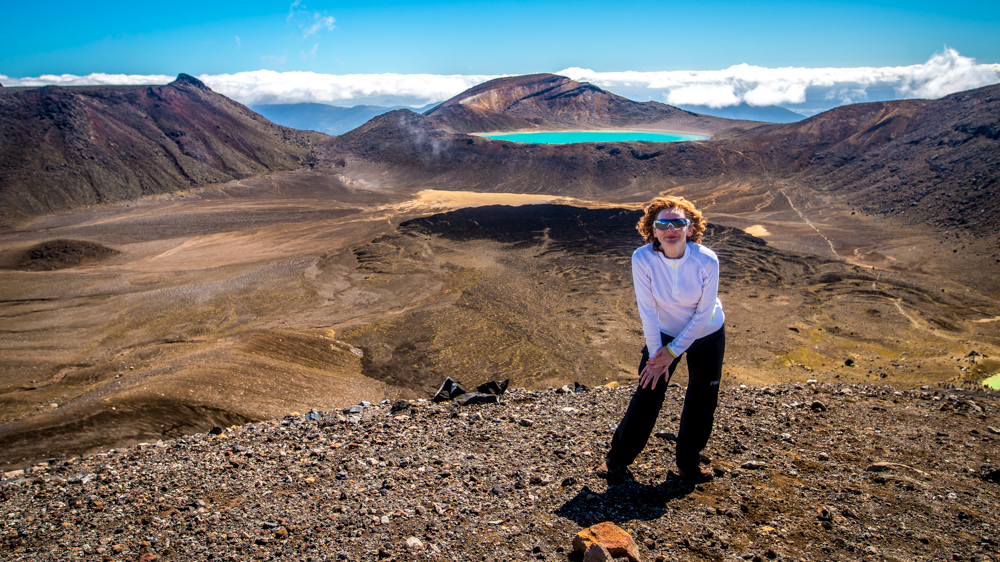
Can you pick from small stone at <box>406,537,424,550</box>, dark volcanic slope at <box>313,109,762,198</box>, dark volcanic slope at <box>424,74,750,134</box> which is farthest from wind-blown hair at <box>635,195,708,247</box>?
dark volcanic slope at <box>424,74,750,134</box>

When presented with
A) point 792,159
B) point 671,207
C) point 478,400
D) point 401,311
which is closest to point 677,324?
point 671,207

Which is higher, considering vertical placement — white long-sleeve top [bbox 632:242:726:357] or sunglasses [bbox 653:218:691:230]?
sunglasses [bbox 653:218:691:230]

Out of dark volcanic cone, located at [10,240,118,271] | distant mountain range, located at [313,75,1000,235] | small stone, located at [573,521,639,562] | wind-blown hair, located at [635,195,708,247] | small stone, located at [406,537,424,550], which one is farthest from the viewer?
distant mountain range, located at [313,75,1000,235]

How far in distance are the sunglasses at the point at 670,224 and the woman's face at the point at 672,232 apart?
2cm

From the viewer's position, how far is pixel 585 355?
1620cm

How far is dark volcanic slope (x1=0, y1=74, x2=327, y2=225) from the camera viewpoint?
137ft

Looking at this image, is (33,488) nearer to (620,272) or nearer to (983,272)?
(620,272)

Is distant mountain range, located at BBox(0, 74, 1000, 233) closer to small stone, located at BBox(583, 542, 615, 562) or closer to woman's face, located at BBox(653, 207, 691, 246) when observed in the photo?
woman's face, located at BBox(653, 207, 691, 246)

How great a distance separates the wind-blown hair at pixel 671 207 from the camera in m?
3.48

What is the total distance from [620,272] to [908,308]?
11575 millimetres

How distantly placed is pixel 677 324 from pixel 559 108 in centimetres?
11637

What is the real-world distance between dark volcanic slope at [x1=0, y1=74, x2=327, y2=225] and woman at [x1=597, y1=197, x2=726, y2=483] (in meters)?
50.2

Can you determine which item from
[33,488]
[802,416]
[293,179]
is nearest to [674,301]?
[802,416]

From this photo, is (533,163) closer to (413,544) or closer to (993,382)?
(993,382)
